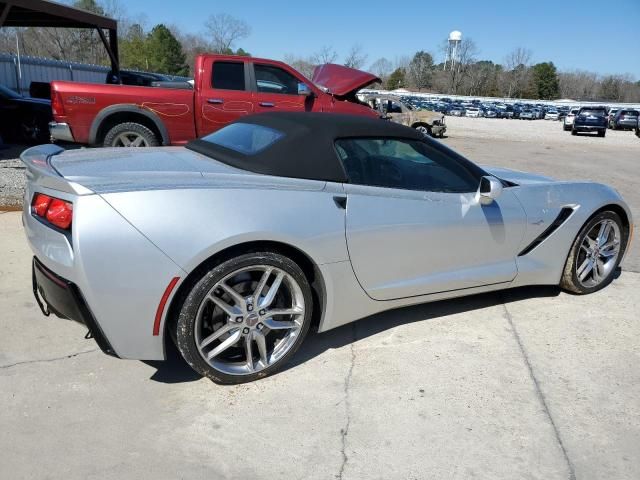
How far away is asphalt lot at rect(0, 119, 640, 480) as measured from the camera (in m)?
2.24

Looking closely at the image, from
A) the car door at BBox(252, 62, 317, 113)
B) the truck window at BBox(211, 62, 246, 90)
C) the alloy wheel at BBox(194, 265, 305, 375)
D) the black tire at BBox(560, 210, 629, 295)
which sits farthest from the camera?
the car door at BBox(252, 62, 317, 113)

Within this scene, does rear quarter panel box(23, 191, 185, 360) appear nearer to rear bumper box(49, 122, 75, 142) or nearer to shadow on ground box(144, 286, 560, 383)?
shadow on ground box(144, 286, 560, 383)

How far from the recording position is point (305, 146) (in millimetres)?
2979

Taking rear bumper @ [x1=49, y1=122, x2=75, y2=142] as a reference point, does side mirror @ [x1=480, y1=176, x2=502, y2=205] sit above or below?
above

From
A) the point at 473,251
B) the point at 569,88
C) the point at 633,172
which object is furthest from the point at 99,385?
the point at 569,88

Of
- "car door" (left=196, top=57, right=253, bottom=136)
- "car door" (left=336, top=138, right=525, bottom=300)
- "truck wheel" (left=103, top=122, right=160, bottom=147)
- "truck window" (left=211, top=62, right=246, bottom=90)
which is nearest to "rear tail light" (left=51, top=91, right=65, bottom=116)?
"truck wheel" (left=103, top=122, right=160, bottom=147)

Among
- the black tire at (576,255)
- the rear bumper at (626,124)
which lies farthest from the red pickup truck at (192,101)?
the rear bumper at (626,124)

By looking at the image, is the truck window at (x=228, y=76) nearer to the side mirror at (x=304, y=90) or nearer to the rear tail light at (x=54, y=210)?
the side mirror at (x=304, y=90)

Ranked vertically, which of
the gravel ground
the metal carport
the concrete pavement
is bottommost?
the concrete pavement

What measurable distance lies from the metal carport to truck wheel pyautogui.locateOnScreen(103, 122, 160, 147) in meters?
4.90

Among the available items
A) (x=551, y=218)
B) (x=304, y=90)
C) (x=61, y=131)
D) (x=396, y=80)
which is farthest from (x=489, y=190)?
(x=396, y=80)

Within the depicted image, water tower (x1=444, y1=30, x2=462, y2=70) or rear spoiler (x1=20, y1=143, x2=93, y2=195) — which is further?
water tower (x1=444, y1=30, x2=462, y2=70)

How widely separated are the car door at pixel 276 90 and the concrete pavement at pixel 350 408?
5.00m

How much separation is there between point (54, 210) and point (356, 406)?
70.0 inches
